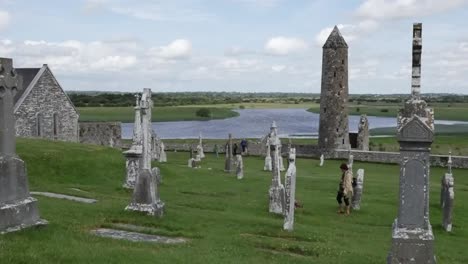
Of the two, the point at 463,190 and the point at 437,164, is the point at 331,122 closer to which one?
the point at 437,164

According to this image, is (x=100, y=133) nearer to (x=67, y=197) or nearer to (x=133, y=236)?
(x=67, y=197)

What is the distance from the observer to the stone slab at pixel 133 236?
473 inches

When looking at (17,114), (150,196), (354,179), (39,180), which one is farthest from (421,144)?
(17,114)

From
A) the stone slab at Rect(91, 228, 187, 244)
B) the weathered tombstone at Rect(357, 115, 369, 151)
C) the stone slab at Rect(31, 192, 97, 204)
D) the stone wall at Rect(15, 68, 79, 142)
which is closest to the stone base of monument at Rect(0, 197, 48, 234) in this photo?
the stone slab at Rect(91, 228, 187, 244)

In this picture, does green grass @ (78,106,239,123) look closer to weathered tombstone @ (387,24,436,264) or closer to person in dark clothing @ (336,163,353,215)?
person in dark clothing @ (336,163,353,215)

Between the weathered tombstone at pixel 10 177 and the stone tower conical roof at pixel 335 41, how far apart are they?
127 feet

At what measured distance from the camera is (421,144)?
948cm

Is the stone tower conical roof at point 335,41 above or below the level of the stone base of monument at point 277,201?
above

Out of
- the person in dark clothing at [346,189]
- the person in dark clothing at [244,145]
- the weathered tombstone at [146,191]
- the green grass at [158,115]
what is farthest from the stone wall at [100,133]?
the green grass at [158,115]

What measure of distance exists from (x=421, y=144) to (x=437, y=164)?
105 feet

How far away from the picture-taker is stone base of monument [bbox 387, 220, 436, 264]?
964cm

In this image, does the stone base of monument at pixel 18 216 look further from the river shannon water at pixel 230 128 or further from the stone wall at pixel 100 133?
the river shannon water at pixel 230 128

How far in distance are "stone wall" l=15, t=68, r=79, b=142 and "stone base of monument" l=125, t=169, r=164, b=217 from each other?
29.8 m

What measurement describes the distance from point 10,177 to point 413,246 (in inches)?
304
